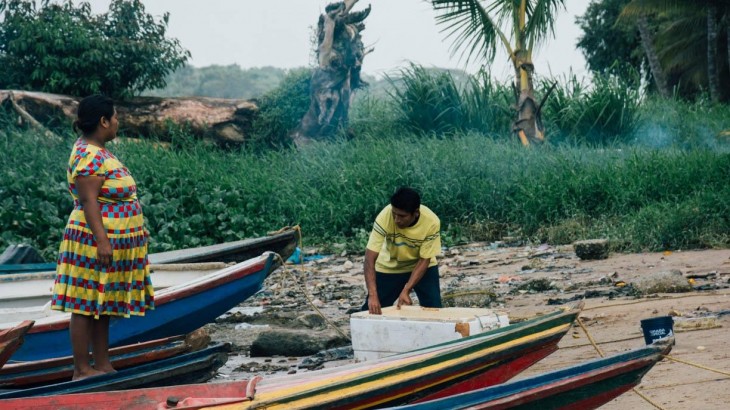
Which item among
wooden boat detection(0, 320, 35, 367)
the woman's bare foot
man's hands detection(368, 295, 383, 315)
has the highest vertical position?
wooden boat detection(0, 320, 35, 367)

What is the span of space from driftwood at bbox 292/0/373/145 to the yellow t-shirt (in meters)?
11.5

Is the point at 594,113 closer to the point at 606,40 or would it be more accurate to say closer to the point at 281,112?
the point at 281,112

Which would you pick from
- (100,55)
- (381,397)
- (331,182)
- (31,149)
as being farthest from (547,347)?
(100,55)

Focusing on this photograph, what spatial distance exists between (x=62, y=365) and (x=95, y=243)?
2.77 feet

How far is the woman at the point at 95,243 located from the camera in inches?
185

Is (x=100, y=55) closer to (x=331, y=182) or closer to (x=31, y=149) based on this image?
(x=31, y=149)

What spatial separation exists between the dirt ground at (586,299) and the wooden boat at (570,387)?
1.19m

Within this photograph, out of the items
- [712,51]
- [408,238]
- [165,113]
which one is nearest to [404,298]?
[408,238]

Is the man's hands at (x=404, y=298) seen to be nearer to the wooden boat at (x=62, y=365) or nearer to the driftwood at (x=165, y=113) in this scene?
the wooden boat at (x=62, y=365)

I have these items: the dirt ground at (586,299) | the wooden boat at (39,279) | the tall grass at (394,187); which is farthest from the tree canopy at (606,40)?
the wooden boat at (39,279)

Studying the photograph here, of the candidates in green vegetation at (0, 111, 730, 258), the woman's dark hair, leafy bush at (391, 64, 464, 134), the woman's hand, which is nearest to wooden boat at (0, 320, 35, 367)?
the woman's hand

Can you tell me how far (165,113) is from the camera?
54.5 ft

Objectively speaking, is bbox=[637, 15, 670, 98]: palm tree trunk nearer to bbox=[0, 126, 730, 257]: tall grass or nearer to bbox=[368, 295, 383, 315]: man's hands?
bbox=[0, 126, 730, 257]: tall grass

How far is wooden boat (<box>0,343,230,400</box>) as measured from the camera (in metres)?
4.34
